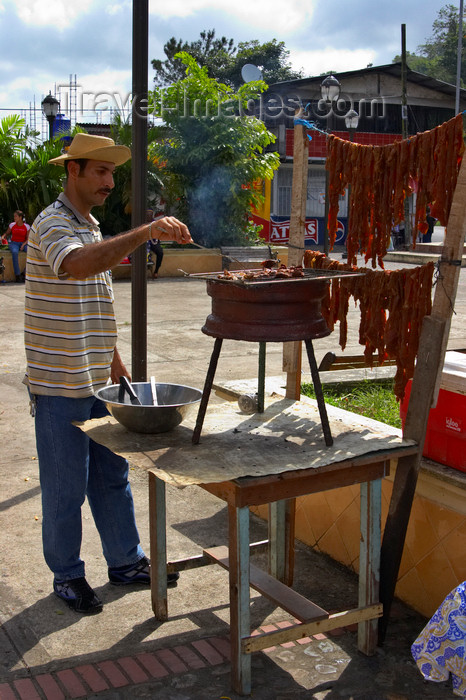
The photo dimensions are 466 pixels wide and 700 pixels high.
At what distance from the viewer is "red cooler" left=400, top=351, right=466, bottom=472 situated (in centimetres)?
340

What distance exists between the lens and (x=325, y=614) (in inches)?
124

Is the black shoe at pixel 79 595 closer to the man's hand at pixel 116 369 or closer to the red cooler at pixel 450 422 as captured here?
the man's hand at pixel 116 369

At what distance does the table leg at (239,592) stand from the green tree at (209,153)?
1699cm

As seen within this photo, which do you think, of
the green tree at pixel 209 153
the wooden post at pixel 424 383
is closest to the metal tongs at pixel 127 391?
the wooden post at pixel 424 383

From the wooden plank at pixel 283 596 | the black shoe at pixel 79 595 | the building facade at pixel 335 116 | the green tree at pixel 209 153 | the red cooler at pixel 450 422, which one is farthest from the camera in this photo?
the building facade at pixel 335 116

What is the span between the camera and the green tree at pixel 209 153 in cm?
1928

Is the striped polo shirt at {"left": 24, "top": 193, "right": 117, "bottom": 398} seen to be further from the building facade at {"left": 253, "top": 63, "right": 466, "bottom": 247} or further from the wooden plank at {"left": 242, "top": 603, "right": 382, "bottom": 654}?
the building facade at {"left": 253, "top": 63, "right": 466, "bottom": 247}

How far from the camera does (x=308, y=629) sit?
3115 millimetres

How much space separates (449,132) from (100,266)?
1641mm

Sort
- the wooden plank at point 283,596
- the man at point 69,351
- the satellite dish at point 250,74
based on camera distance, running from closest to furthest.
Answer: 1. the wooden plank at point 283,596
2. the man at point 69,351
3. the satellite dish at point 250,74

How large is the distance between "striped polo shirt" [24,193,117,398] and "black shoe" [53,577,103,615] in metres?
0.93

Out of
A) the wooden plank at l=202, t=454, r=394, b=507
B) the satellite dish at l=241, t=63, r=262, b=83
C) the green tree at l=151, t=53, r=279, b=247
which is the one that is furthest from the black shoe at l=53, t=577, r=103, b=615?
the satellite dish at l=241, t=63, r=262, b=83

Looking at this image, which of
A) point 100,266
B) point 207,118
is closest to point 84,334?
point 100,266

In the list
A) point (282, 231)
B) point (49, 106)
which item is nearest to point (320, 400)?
point (49, 106)
